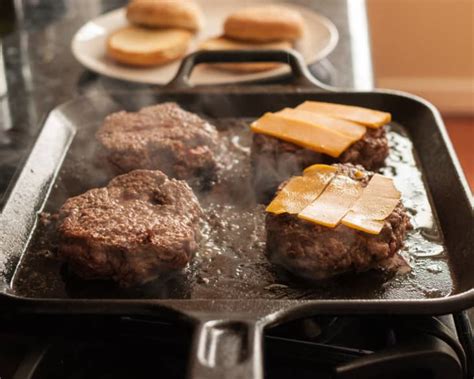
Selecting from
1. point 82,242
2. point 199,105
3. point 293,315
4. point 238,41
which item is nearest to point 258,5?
point 238,41

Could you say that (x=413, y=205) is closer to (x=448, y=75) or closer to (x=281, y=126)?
(x=281, y=126)

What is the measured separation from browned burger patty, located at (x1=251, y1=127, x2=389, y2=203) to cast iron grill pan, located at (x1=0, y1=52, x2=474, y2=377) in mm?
38

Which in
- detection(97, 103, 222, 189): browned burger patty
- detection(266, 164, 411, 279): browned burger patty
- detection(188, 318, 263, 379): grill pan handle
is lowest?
detection(97, 103, 222, 189): browned burger patty

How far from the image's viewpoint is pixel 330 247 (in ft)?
4.06

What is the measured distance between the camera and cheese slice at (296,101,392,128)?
1598mm

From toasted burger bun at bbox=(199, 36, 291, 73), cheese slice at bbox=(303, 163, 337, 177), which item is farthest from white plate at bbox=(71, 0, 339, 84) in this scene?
cheese slice at bbox=(303, 163, 337, 177)

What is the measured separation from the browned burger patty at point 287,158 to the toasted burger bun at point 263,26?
71cm

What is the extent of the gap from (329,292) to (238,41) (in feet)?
3.94

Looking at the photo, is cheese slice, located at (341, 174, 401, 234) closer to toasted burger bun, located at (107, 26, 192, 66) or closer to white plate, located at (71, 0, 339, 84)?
white plate, located at (71, 0, 339, 84)

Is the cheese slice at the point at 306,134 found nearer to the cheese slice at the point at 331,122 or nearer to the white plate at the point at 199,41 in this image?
the cheese slice at the point at 331,122

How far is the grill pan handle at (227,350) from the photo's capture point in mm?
921

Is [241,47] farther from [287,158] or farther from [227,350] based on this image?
[227,350]

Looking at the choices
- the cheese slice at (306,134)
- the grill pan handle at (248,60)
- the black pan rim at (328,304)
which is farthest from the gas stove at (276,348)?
the grill pan handle at (248,60)

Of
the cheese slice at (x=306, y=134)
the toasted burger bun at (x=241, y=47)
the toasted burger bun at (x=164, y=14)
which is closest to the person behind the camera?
the cheese slice at (x=306, y=134)
